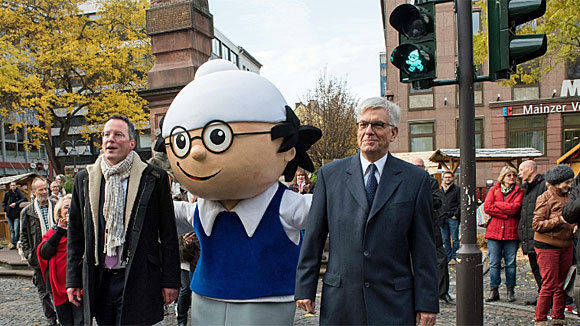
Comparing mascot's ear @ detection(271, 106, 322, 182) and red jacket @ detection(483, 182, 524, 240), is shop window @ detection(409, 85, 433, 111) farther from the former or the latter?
mascot's ear @ detection(271, 106, 322, 182)

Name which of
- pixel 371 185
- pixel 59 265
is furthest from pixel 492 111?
pixel 371 185

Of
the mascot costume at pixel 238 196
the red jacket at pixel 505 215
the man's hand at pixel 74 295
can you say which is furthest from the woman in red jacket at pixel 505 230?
the man's hand at pixel 74 295

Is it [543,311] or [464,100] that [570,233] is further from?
[464,100]

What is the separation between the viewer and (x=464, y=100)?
458 centimetres

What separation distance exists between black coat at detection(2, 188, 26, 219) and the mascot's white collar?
10.8m

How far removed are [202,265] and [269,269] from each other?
0.50m

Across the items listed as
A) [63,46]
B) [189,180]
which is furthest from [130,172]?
[63,46]

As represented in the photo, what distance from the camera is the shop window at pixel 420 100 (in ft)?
77.3

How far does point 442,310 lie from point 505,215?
154cm

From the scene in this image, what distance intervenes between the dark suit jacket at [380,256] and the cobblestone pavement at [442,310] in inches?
118

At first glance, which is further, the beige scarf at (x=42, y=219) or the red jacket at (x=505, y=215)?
the red jacket at (x=505, y=215)

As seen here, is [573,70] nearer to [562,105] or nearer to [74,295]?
[562,105]

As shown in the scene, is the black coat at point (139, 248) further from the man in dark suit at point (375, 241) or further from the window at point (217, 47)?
the window at point (217, 47)

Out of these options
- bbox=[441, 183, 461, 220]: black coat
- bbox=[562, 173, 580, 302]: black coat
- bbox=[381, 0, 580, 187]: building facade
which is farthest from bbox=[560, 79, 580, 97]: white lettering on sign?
bbox=[562, 173, 580, 302]: black coat
